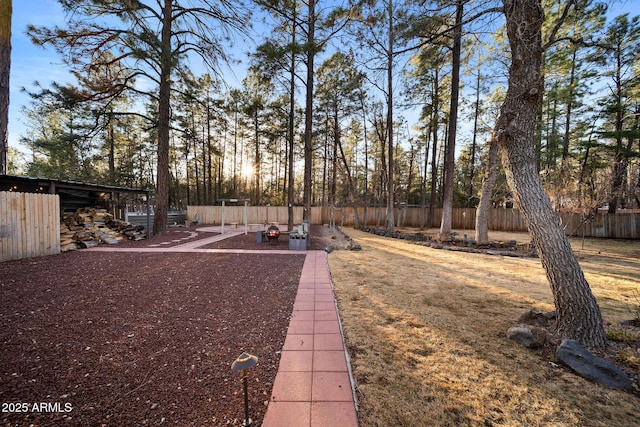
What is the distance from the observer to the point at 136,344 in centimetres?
214

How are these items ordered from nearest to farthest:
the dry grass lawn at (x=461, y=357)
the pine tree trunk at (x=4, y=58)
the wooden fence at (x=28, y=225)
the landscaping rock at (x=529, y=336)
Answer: the dry grass lawn at (x=461, y=357) < the landscaping rock at (x=529, y=336) < the wooden fence at (x=28, y=225) < the pine tree trunk at (x=4, y=58)

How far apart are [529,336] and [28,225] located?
9.68m

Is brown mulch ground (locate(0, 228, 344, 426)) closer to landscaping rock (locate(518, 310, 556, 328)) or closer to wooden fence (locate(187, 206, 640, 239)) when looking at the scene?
landscaping rock (locate(518, 310, 556, 328))

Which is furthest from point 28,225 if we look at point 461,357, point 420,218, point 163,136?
point 420,218

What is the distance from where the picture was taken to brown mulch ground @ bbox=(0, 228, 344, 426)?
1439mm

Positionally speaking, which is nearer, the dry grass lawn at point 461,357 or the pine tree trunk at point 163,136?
the dry grass lawn at point 461,357

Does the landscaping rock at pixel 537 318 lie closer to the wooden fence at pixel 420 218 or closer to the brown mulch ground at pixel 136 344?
the brown mulch ground at pixel 136 344

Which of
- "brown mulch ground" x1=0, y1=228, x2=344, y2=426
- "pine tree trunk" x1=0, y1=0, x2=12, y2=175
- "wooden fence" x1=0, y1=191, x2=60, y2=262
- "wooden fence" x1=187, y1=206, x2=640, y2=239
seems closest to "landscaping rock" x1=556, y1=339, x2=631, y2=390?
"brown mulch ground" x1=0, y1=228, x2=344, y2=426

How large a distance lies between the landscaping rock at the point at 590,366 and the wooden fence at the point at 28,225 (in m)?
9.54

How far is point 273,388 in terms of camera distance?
1573mm

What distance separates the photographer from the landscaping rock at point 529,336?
214cm

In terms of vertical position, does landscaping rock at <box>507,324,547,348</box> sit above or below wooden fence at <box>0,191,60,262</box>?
below

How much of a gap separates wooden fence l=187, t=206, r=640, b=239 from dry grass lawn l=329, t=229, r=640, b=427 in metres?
9.34

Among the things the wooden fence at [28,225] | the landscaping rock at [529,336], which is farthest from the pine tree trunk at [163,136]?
the landscaping rock at [529,336]
